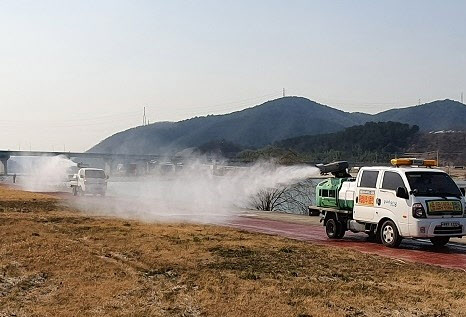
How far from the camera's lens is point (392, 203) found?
53.4 ft

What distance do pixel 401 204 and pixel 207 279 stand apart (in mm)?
7076

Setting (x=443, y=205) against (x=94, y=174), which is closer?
(x=443, y=205)

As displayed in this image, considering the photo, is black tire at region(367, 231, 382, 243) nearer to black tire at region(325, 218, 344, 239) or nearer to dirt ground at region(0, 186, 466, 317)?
black tire at region(325, 218, 344, 239)

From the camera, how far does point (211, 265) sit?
40.3 feet

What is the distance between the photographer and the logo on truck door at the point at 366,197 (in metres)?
17.1

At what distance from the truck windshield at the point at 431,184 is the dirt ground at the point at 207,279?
2559 millimetres

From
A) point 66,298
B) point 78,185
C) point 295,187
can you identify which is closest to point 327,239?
point 66,298

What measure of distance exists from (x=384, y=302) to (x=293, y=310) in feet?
4.97

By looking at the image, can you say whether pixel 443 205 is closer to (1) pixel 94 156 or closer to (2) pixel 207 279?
(2) pixel 207 279

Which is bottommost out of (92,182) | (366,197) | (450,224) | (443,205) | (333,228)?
(333,228)

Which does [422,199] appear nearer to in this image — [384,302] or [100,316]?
[384,302]

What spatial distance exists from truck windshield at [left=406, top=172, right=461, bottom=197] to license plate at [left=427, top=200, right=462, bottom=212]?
0.96 feet

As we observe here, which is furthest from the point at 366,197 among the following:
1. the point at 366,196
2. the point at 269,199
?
the point at 269,199

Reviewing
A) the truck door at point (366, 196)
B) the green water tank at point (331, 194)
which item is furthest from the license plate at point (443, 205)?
the green water tank at point (331, 194)
